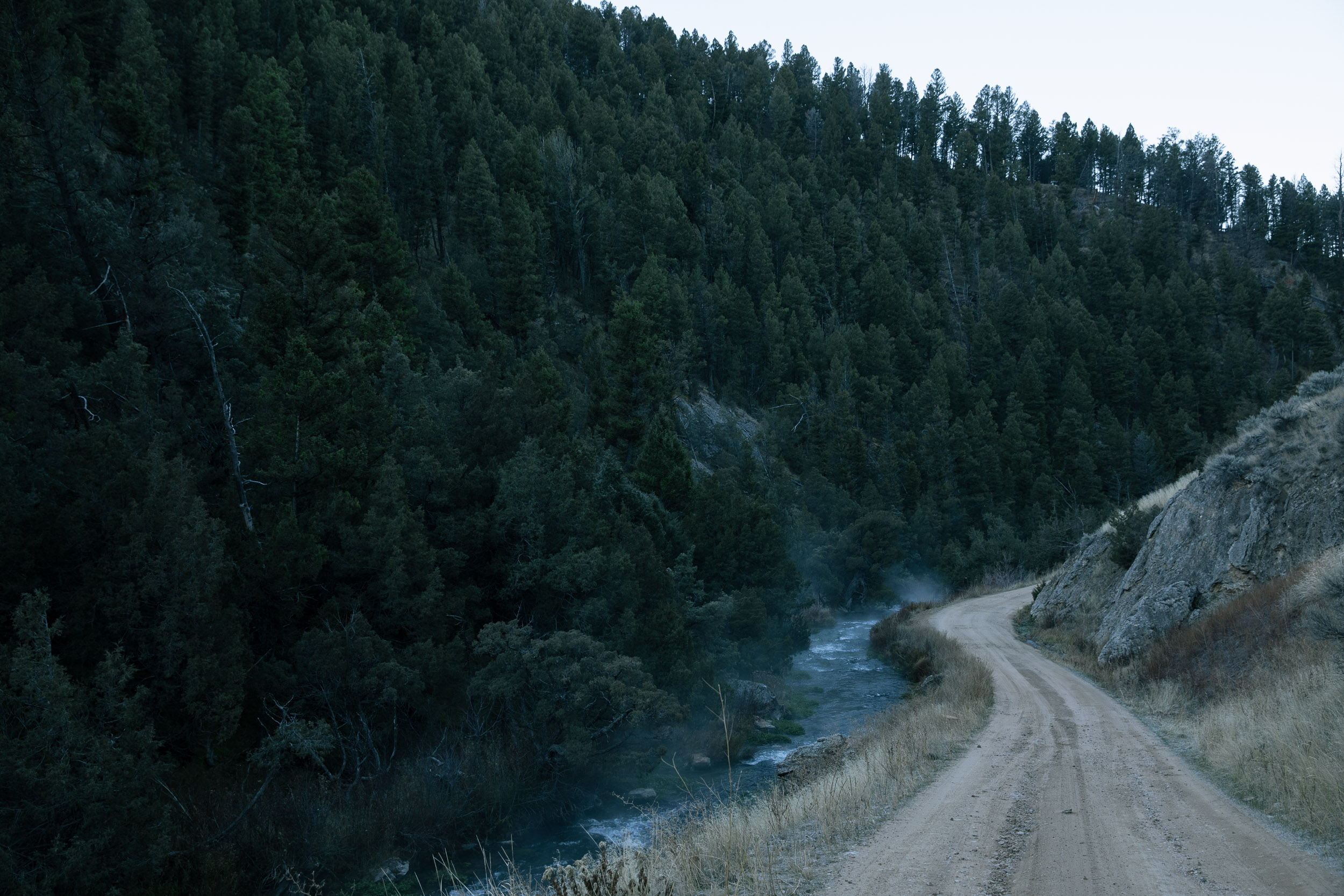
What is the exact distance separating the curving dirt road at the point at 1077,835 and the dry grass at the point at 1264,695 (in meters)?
0.44

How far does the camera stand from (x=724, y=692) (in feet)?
85.3

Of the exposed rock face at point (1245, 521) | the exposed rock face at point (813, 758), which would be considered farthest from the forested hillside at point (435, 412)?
the exposed rock face at point (1245, 521)

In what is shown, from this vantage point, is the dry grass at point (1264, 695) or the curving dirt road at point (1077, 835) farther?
the dry grass at point (1264, 695)

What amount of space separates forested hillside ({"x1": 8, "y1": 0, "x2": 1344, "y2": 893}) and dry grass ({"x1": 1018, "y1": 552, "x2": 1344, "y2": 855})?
12.1 meters

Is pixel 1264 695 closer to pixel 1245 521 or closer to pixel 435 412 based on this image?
pixel 1245 521

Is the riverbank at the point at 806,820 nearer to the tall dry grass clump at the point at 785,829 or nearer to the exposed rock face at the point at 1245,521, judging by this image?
the tall dry grass clump at the point at 785,829

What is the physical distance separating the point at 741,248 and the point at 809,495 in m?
32.4

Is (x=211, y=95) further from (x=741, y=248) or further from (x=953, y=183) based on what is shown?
(x=953, y=183)

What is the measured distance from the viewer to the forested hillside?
1509cm

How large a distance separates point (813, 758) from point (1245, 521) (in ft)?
44.2

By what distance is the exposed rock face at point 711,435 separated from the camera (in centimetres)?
A: 5559

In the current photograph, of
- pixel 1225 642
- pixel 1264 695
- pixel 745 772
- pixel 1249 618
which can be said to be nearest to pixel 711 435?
pixel 745 772

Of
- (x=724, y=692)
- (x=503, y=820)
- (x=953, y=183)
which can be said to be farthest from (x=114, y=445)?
(x=953, y=183)

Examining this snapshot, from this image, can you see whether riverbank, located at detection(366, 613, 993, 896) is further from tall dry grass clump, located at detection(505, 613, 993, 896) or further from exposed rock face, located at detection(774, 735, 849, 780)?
exposed rock face, located at detection(774, 735, 849, 780)
